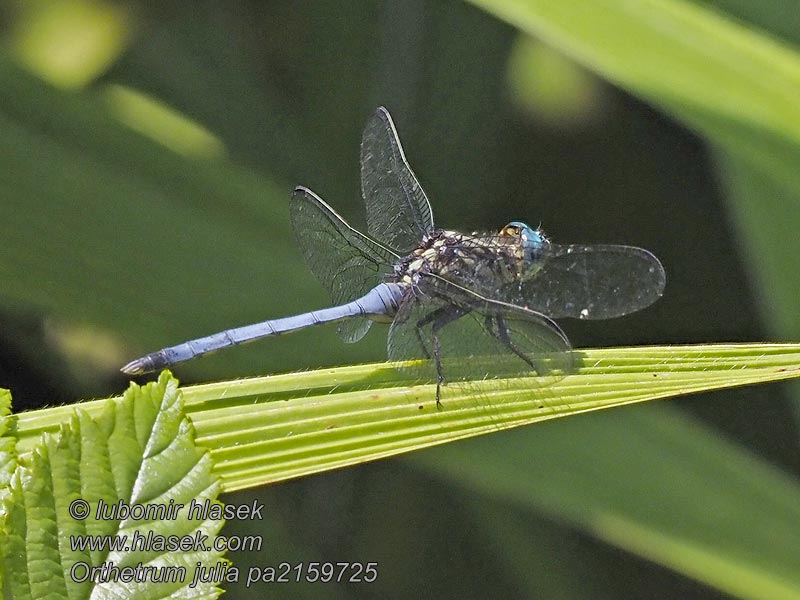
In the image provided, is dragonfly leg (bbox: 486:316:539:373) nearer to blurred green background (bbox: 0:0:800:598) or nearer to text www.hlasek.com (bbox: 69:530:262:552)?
blurred green background (bbox: 0:0:800:598)

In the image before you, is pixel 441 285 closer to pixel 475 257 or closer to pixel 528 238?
pixel 475 257

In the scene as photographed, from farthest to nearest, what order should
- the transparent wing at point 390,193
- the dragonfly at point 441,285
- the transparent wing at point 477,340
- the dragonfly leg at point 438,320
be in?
1. the transparent wing at point 390,193
2. the dragonfly leg at point 438,320
3. the dragonfly at point 441,285
4. the transparent wing at point 477,340

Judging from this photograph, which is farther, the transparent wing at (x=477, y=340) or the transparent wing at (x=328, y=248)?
the transparent wing at (x=328, y=248)

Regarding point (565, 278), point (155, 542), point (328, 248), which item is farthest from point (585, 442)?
point (155, 542)

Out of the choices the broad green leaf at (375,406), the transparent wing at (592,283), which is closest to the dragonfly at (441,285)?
the transparent wing at (592,283)

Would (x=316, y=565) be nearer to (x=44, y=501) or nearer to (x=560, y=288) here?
(x=560, y=288)

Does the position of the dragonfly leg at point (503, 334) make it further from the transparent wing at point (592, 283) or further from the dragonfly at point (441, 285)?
the transparent wing at point (592, 283)

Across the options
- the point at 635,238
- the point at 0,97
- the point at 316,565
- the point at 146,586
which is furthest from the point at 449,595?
the point at 0,97
